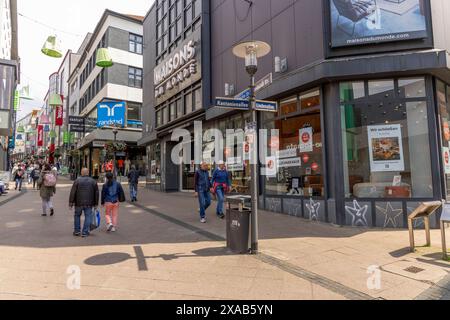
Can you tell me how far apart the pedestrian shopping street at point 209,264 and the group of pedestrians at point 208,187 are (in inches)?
39.7

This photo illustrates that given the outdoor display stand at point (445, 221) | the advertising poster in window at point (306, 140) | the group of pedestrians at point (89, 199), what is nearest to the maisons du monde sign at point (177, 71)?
the advertising poster in window at point (306, 140)

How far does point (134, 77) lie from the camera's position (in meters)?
34.5

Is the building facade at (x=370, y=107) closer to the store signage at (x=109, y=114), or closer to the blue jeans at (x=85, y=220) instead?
the blue jeans at (x=85, y=220)

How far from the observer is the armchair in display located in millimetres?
8867

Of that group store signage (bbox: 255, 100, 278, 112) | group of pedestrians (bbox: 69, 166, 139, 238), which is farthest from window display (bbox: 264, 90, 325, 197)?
group of pedestrians (bbox: 69, 166, 139, 238)

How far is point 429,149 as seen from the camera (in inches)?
333

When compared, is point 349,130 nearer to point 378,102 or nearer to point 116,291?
point 378,102

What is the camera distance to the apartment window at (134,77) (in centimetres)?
3401

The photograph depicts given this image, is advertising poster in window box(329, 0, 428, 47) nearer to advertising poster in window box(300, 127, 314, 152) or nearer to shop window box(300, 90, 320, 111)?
shop window box(300, 90, 320, 111)

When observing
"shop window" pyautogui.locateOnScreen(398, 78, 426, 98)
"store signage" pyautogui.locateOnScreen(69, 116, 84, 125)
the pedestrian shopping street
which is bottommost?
the pedestrian shopping street

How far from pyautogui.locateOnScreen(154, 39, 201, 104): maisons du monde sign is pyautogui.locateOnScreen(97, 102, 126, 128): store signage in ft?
11.1

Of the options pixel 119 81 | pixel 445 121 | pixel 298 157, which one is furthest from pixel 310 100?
pixel 119 81
